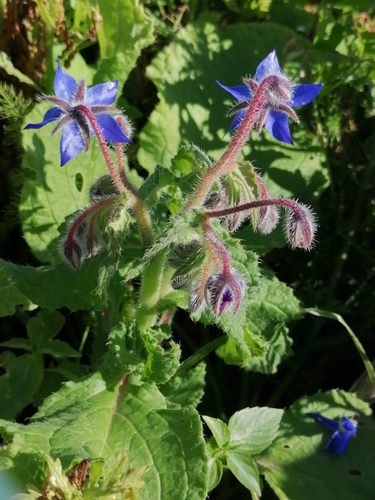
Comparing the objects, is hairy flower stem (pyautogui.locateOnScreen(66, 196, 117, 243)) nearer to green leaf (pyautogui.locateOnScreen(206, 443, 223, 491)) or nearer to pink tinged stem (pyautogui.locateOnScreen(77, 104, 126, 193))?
pink tinged stem (pyautogui.locateOnScreen(77, 104, 126, 193))

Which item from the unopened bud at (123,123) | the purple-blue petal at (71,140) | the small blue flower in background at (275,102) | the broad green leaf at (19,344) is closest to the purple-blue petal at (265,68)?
the small blue flower in background at (275,102)

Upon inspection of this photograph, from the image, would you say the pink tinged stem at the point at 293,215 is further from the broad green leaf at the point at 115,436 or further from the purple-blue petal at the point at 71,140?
the broad green leaf at the point at 115,436

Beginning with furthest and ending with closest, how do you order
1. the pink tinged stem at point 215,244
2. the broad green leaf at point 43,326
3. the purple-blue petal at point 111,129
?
the broad green leaf at point 43,326
the purple-blue petal at point 111,129
the pink tinged stem at point 215,244

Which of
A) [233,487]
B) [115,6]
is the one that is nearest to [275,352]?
[233,487]

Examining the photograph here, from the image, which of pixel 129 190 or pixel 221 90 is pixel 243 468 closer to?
pixel 129 190

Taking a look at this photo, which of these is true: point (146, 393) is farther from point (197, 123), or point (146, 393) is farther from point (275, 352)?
point (197, 123)

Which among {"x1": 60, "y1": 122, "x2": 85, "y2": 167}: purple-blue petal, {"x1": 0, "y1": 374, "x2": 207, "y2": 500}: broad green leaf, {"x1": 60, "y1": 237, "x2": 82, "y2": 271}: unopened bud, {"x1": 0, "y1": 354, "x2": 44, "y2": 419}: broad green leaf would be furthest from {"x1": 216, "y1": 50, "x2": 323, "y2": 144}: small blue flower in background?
{"x1": 0, "y1": 354, "x2": 44, "y2": 419}: broad green leaf
